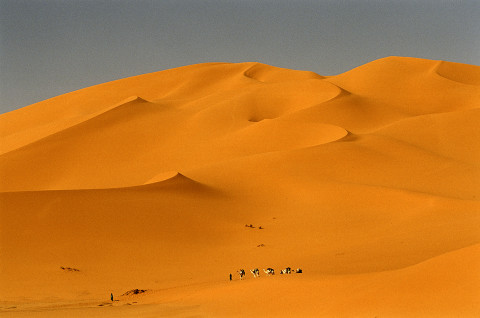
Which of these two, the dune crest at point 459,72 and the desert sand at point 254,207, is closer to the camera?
the desert sand at point 254,207

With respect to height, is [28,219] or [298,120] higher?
[298,120]

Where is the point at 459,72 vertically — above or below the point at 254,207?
above

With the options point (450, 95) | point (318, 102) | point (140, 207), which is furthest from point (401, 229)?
point (450, 95)

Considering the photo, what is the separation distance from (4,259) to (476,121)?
29.8 metres

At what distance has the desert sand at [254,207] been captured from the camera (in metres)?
13.0

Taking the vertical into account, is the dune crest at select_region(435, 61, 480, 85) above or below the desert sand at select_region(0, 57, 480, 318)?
above

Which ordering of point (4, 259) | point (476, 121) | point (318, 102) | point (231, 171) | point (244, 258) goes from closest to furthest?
point (4, 259) < point (244, 258) < point (231, 171) < point (476, 121) < point (318, 102)

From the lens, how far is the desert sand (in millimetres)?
13047

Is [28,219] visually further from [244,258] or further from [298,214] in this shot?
[298,214]

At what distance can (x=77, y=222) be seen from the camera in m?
21.3

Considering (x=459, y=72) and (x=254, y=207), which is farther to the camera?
(x=459, y=72)

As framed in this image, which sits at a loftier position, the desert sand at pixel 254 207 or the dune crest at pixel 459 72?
the dune crest at pixel 459 72

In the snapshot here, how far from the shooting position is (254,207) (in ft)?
83.7

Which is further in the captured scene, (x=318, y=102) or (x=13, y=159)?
(x=318, y=102)
